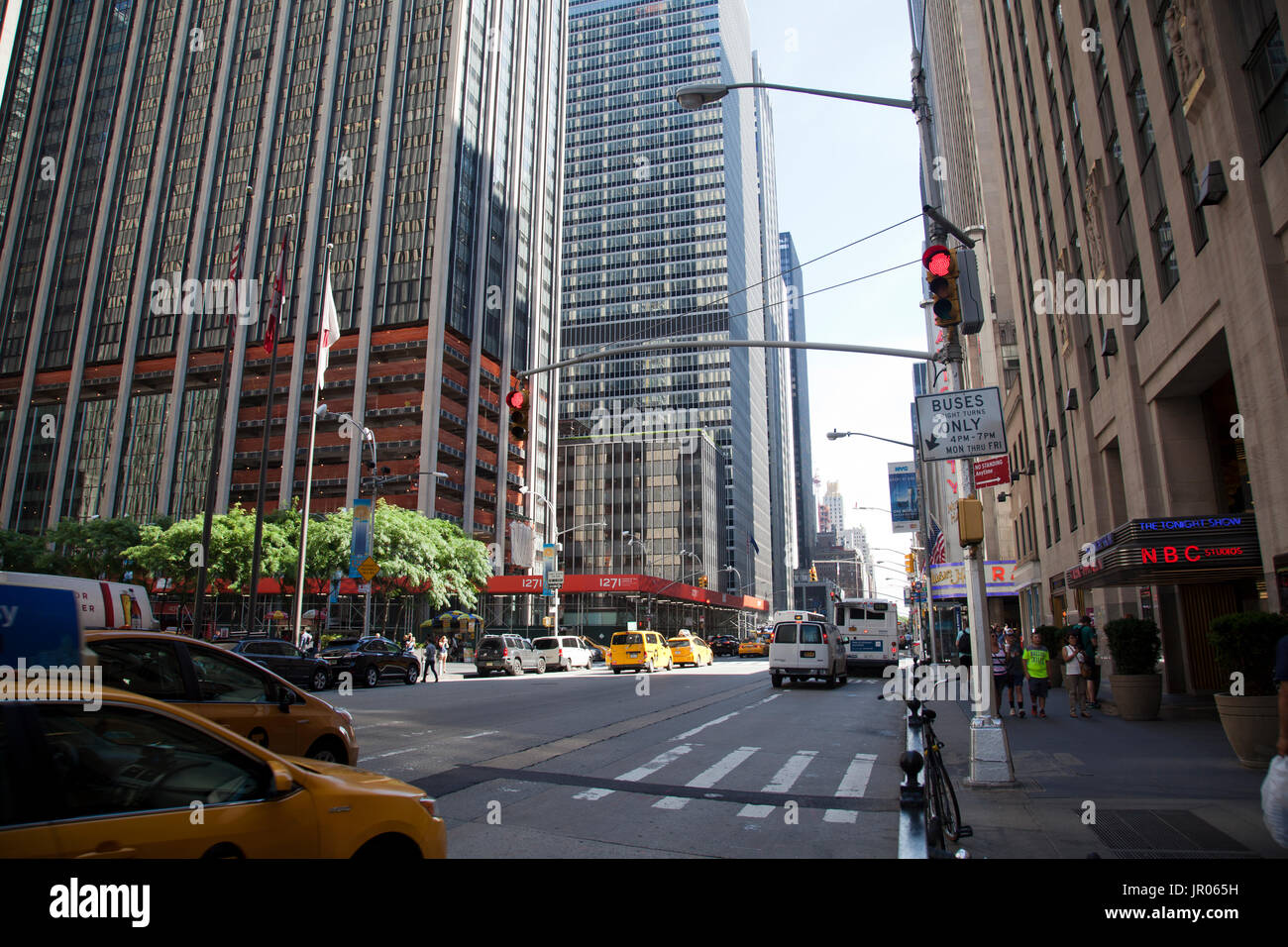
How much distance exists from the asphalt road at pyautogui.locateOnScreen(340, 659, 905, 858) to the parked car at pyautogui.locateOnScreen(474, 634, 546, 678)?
1446 cm

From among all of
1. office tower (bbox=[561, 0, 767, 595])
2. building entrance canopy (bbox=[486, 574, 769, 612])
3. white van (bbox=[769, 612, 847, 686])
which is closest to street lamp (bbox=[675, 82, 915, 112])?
white van (bbox=[769, 612, 847, 686])

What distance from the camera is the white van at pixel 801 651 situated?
25406mm

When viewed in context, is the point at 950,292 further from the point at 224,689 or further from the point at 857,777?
the point at 224,689

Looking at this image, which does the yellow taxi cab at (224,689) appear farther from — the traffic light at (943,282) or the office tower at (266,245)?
the office tower at (266,245)

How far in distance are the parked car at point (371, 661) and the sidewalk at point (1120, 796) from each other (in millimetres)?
19341

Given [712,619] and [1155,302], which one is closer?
[1155,302]

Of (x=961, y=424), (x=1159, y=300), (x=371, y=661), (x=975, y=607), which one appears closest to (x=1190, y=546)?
(x=1159, y=300)

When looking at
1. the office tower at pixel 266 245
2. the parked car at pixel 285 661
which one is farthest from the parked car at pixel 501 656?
the office tower at pixel 266 245

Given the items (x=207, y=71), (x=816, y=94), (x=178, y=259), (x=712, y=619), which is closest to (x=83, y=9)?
(x=207, y=71)

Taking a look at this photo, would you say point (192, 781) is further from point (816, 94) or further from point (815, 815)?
point (816, 94)

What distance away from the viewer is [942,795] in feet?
21.2

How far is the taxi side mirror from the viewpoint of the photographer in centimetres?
356
